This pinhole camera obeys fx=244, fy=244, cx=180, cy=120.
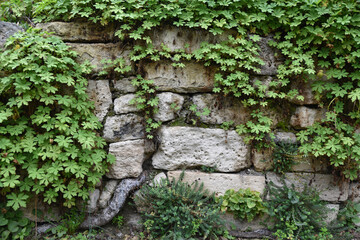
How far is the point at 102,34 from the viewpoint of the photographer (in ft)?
10.4

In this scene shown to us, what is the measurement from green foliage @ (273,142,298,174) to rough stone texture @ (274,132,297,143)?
54 millimetres

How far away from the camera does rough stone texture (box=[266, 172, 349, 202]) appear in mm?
3172

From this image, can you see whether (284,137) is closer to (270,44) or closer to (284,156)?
(284,156)

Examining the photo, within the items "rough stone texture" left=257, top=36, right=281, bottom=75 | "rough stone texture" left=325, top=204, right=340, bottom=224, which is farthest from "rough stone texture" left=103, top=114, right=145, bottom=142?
"rough stone texture" left=325, top=204, right=340, bottom=224

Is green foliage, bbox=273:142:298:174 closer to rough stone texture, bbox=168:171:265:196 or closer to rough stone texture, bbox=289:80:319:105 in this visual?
rough stone texture, bbox=168:171:265:196

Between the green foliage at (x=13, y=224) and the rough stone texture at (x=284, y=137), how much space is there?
3.22 m

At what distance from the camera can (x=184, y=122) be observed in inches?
126

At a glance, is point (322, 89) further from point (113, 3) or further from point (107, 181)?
point (107, 181)

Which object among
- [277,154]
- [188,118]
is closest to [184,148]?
[188,118]

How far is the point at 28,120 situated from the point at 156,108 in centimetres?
149

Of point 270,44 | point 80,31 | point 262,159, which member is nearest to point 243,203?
point 262,159

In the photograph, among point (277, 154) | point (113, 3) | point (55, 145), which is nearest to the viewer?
point (55, 145)

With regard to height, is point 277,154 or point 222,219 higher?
point 277,154

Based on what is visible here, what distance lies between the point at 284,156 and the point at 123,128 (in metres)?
2.10
